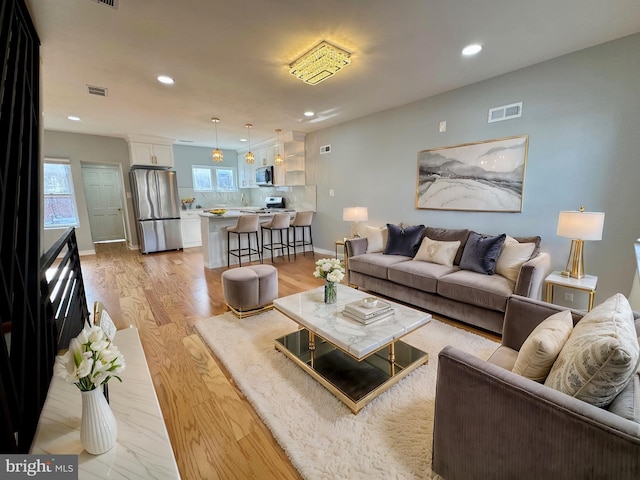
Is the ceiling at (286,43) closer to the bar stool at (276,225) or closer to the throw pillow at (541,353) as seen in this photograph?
the bar stool at (276,225)

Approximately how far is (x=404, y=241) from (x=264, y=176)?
4439mm

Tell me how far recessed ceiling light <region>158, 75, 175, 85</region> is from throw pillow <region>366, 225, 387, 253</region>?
10.3ft

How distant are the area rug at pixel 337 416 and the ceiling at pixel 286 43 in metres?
2.63

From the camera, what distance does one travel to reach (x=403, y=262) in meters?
3.22

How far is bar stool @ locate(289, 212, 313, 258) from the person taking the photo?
5.48m

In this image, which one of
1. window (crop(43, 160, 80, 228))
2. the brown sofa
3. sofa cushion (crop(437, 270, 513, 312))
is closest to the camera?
the brown sofa

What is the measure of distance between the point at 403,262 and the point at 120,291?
385cm

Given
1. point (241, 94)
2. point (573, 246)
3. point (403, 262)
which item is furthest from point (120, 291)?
point (573, 246)

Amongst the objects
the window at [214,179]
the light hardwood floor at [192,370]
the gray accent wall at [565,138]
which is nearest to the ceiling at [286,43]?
the gray accent wall at [565,138]

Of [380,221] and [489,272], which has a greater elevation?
[380,221]

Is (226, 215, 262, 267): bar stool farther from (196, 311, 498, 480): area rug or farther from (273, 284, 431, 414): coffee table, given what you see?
(273, 284, 431, 414): coffee table

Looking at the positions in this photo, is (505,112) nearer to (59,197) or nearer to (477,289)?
(477,289)

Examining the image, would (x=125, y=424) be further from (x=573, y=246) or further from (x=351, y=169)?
(x=351, y=169)

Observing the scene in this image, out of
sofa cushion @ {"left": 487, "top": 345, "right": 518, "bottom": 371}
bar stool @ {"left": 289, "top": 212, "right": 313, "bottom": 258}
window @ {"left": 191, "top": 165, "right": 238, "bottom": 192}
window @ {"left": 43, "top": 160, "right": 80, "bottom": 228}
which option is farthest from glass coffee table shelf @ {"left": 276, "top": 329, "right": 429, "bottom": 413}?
window @ {"left": 191, "top": 165, "right": 238, "bottom": 192}
